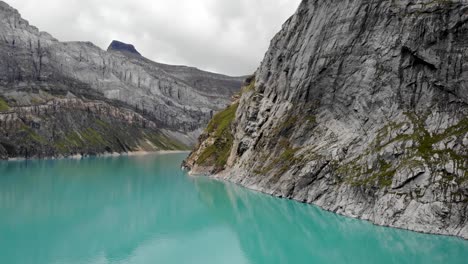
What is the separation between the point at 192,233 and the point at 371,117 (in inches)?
1445

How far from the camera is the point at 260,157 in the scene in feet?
307

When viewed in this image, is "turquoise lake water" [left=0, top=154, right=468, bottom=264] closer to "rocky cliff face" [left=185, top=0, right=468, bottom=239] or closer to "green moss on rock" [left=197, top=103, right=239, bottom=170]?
"rocky cliff face" [left=185, top=0, right=468, bottom=239]

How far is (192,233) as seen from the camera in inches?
2183

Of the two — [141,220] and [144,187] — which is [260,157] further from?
[141,220]

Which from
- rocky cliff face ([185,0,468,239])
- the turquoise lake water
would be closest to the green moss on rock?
rocky cliff face ([185,0,468,239])

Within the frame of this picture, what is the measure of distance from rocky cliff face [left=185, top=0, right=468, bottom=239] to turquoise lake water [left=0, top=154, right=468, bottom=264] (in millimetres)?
4362

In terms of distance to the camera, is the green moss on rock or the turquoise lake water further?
the green moss on rock

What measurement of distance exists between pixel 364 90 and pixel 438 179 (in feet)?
86.9

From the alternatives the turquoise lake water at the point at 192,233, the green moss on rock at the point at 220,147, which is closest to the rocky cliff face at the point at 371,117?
the turquoise lake water at the point at 192,233

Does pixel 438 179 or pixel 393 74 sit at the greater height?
pixel 393 74

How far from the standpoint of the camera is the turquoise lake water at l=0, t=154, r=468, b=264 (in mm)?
43594

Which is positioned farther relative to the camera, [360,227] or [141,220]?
[141,220]

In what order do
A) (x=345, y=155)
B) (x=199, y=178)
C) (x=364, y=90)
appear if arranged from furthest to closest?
(x=199, y=178)
(x=364, y=90)
(x=345, y=155)

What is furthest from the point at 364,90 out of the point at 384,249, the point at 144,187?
the point at 144,187
